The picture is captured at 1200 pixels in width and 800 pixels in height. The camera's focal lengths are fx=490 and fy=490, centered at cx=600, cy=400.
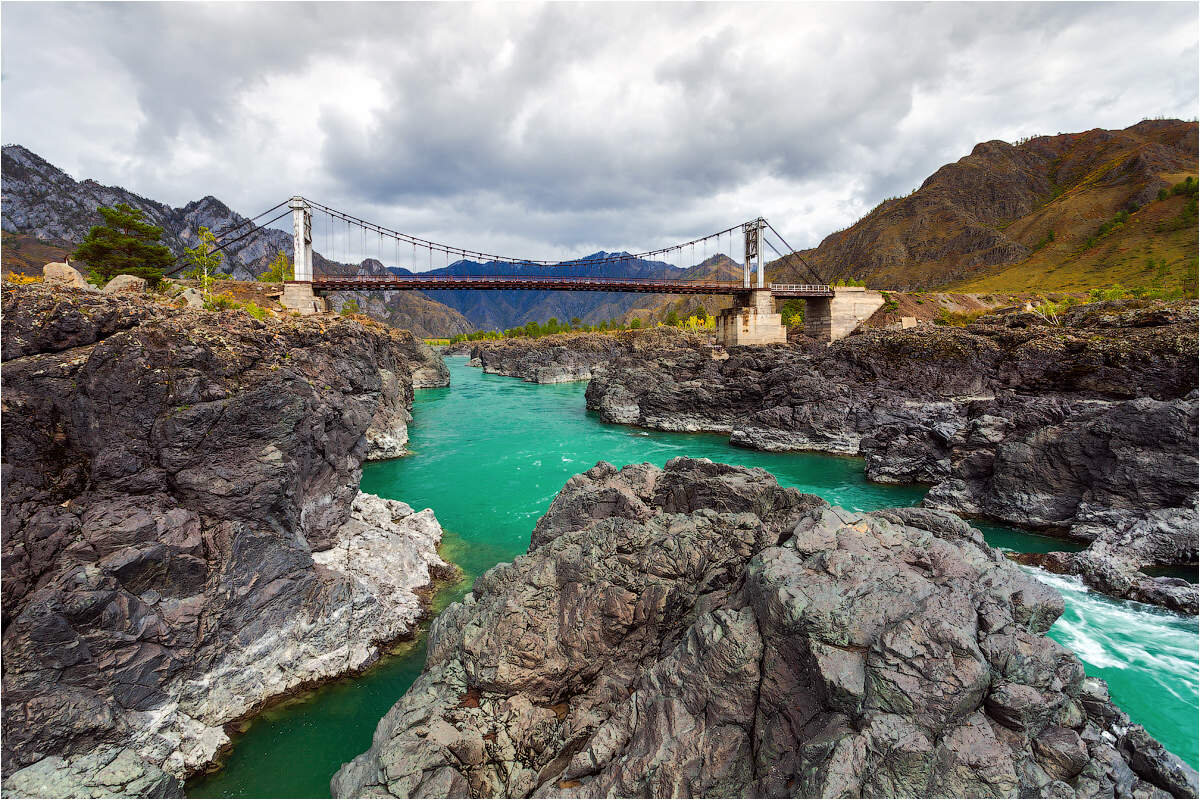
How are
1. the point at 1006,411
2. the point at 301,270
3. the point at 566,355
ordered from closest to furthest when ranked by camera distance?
the point at 1006,411 → the point at 301,270 → the point at 566,355

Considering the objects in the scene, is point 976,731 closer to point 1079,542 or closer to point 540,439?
point 1079,542

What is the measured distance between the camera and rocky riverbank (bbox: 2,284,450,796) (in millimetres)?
5523

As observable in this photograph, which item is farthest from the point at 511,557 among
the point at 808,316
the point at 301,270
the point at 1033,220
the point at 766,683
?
the point at 1033,220

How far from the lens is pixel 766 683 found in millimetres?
4055

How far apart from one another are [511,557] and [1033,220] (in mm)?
100831

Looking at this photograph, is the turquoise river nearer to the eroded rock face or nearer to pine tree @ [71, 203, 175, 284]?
the eroded rock face

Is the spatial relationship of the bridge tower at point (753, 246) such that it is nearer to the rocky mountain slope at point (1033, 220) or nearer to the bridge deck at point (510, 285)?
the bridge deck at point (510, 285)

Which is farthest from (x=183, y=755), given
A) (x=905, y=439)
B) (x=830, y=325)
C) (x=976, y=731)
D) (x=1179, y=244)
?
(x=1179, y=244)

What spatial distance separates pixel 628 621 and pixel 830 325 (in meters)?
43.4

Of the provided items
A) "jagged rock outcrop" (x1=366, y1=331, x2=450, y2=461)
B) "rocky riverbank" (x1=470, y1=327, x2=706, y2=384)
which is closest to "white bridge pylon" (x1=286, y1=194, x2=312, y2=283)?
"jagged rock outcrop" (x1=366, y1=331, x2=450, y2=461)

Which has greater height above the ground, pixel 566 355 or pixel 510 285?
pixel 510 285

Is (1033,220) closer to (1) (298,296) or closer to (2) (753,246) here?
(2) (753,246)

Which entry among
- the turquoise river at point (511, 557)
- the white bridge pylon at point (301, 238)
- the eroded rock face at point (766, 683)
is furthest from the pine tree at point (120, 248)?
the eroded rock face at point (766, 683)

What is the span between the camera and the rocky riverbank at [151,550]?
5.52 metres
